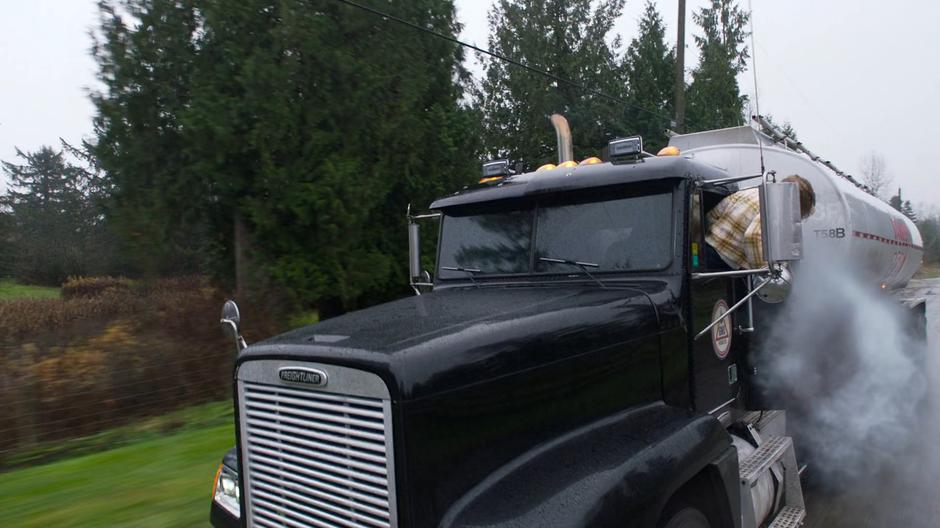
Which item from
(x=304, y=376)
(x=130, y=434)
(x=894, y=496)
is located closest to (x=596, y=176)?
(x=304, y=376)

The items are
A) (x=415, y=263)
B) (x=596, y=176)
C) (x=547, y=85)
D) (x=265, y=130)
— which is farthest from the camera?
(x=547, y=85)

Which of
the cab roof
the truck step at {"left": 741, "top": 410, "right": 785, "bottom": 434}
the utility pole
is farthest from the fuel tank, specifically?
the utility pole

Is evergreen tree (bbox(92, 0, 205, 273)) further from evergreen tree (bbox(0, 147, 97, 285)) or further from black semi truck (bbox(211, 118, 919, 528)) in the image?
evergreen tree (bbox(0, 147, 97, 285))

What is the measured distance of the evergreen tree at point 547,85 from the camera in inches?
909

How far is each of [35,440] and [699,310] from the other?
6771mm

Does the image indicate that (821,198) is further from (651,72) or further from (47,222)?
(47,222)

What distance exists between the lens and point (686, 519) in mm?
3041

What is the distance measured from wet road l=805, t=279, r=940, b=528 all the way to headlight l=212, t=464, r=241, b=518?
3838 millimetres

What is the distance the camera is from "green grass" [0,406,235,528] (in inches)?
190

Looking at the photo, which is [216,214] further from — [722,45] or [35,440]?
[722,45]

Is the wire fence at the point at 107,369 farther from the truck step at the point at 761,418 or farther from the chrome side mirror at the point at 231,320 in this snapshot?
the truck step at the point at 761,418

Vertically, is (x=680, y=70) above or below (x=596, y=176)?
above

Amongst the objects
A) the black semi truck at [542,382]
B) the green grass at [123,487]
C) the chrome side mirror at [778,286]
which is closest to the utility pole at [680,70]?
the black semi truck at [542,382]

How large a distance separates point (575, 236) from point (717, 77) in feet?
72.2
